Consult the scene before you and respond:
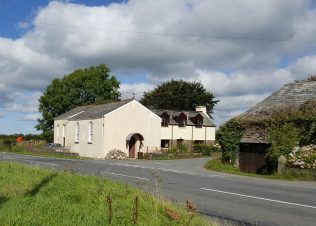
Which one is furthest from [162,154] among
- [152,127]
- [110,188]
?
[110,188]

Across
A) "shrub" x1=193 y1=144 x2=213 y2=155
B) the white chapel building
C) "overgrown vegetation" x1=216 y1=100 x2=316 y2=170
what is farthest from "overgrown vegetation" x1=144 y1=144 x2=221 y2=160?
"overgrown vegetation" x1=216 y1=100 x2=316 y2=170

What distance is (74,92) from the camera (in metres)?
75.4

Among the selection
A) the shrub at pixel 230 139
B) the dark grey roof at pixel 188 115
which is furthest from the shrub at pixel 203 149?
the shrub at pixel 230 139

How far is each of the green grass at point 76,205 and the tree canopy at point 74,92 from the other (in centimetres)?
6219

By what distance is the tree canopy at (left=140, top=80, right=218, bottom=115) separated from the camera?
8206 centimetres

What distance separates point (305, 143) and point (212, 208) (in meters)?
16.4

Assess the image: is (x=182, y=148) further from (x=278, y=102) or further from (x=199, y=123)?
(x=278, y=102)

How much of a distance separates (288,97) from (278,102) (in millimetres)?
756

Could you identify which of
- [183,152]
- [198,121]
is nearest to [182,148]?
[183,152]

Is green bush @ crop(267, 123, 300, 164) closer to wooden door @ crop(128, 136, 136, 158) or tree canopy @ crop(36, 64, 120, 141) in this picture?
wooden door @ crop(128, 136, 136, 158)

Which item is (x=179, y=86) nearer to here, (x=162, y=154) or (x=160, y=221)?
(x=162, y=154)

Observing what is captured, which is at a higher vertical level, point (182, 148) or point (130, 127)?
point (130, 127)

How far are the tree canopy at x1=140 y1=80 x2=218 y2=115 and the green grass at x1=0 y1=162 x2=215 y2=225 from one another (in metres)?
68.2

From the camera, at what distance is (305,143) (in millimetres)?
26672
